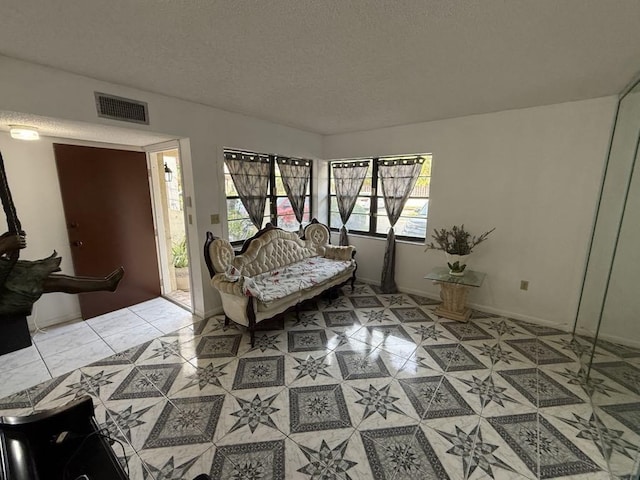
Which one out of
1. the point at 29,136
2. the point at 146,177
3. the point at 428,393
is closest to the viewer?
the point at 428,393

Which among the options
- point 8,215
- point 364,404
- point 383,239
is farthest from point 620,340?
point 8,215

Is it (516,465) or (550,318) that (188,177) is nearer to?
(516,465)

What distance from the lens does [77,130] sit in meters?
2.65

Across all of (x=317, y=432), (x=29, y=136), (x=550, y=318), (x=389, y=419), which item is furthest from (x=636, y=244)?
(x=29, y=136)

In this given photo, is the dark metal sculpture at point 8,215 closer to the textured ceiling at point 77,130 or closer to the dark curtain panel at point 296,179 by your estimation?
the textured ceiling at point 77,130

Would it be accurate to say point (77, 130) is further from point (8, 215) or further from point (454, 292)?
point (454, 292)

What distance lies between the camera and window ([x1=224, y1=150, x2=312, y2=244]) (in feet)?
12.2

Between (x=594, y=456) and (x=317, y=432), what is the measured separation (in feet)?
5.46

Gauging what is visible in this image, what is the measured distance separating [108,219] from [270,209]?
2066 mm

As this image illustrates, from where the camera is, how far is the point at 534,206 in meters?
3.12

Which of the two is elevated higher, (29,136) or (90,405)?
(29,136)

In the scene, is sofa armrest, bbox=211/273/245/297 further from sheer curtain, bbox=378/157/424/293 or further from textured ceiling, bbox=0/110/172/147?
sheer curtain, bbox=378/157/424/293

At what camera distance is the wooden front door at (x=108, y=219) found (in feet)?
10.5

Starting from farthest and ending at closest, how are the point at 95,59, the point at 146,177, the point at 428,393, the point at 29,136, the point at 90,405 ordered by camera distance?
1. the point at 146,177
2. the point at 29,136
3. the point at 428,393
4. the point at 95,59
5. the point at 90,405
